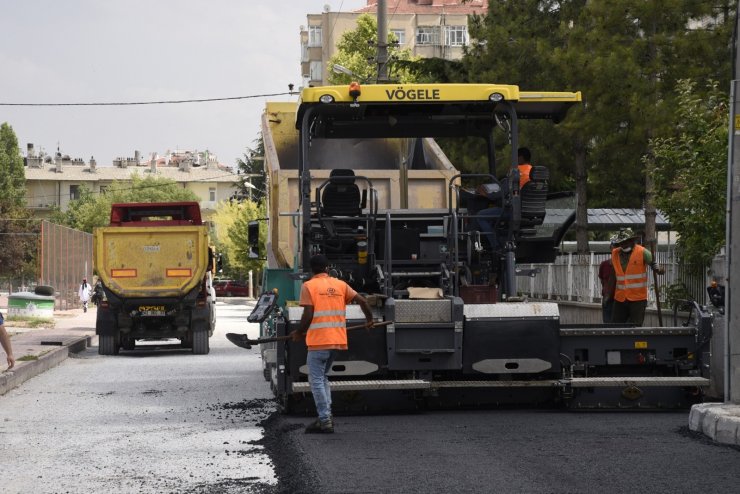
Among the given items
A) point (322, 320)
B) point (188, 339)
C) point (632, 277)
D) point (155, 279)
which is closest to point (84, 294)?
point (188, 339)

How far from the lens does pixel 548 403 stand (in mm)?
12586

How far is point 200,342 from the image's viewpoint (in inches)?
943

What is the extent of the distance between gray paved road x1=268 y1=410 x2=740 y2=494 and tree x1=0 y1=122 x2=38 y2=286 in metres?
72.2

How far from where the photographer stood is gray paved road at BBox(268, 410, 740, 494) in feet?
27.0

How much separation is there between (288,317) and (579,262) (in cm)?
1358

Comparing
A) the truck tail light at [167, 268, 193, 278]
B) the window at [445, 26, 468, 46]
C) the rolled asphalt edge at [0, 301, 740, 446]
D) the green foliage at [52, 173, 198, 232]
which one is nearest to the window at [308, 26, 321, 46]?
the window at [445, 26, 468, 46]

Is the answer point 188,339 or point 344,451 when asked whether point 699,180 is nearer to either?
point 344,451

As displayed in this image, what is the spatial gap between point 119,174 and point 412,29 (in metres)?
65.9

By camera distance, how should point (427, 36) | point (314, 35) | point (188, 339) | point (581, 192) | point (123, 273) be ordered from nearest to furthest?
1. point (123, 273)
2. point (188, 339)
3. point (581, 192)
4. point (427, 36)
5. point (314, 35)

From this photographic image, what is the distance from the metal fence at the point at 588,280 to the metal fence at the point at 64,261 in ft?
67.6

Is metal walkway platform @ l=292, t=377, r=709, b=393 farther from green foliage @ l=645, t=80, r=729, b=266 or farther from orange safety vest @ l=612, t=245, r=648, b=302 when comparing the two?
green foliage @ l=645, t=80, r=729, b=266

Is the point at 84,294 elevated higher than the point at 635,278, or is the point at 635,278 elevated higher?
the point at 635,278


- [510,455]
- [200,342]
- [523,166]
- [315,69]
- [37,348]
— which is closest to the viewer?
[510,455]

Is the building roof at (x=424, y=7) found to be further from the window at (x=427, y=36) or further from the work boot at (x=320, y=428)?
the work boot at (x=320, y=428)
